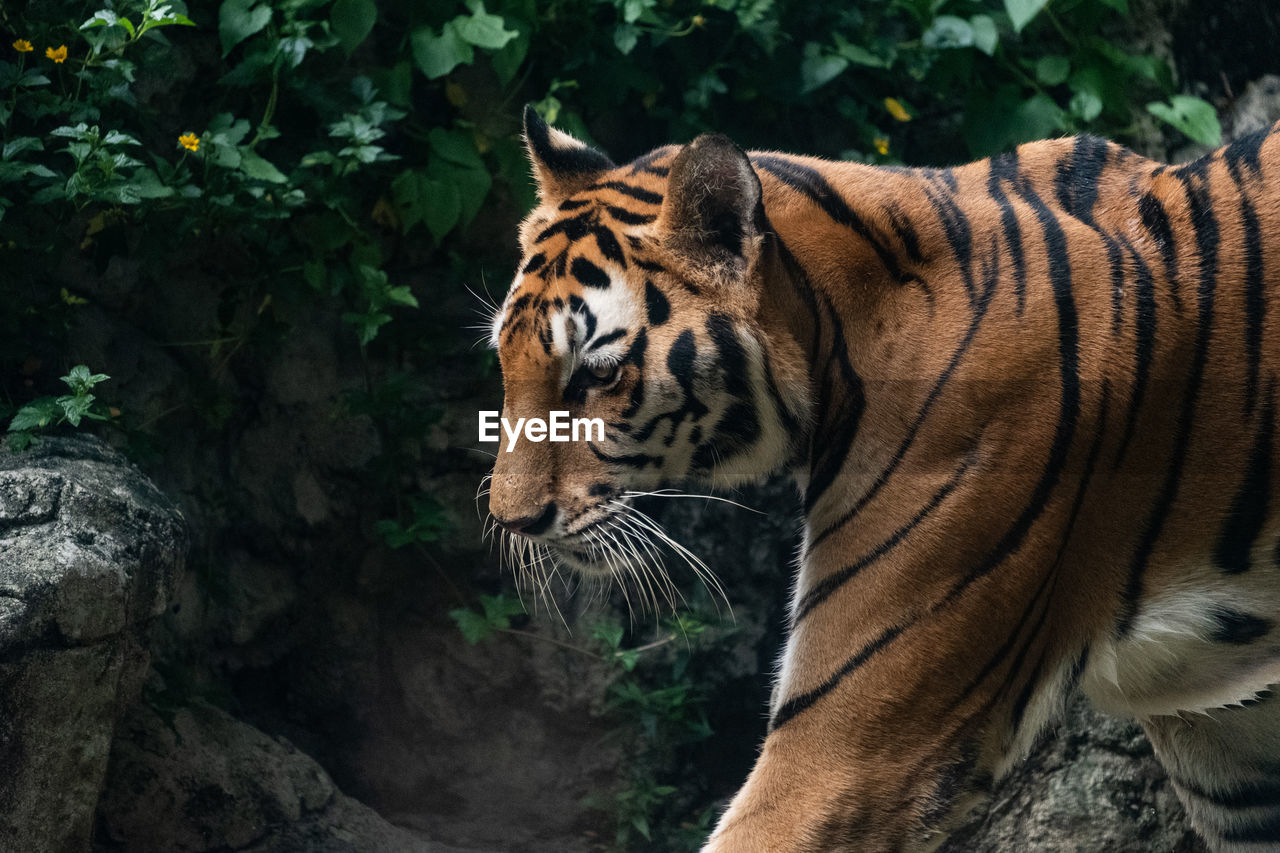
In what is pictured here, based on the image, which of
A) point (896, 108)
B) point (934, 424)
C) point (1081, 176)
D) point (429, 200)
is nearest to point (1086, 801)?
point (934, 424)

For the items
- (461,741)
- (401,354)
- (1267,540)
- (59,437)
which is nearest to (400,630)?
(461,741)

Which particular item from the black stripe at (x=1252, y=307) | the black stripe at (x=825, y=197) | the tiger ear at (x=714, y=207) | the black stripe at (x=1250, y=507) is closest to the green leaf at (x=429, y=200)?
the black stripe at (x=825, y=197)

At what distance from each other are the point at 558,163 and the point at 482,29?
39.8 inches

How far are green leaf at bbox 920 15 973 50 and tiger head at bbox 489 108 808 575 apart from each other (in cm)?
187

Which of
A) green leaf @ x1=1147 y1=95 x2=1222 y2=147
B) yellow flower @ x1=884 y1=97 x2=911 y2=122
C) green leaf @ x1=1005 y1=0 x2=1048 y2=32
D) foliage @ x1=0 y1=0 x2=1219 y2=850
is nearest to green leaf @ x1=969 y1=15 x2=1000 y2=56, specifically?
foliage @ x1=0 y1=0 x2=1219 y2=850

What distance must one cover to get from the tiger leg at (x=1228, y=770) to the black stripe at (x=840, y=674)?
1050 millimetres

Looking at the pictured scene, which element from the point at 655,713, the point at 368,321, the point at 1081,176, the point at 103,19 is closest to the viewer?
the point at 1081,176

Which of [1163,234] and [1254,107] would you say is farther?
[1254,107]

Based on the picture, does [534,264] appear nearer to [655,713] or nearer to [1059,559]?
[1059,559]

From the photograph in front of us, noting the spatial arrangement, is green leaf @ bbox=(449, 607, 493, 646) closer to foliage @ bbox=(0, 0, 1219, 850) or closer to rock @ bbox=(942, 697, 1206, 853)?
foliage @ bbox=(0, 0, 1219, 850)

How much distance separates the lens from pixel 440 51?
3357mm

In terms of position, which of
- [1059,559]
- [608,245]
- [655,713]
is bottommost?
[655,713]

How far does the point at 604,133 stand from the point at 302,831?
2.39 meters

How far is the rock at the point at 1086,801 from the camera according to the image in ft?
10.5
